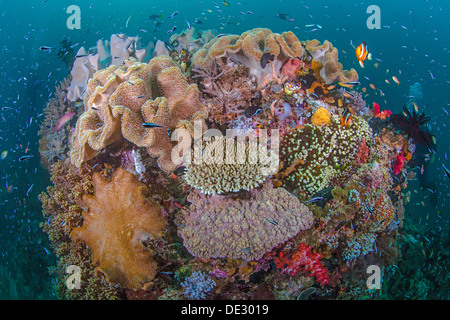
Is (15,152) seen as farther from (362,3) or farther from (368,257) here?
(362,3)

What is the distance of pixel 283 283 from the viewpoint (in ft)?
12.7

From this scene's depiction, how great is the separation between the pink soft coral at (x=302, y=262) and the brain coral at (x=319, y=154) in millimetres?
1099

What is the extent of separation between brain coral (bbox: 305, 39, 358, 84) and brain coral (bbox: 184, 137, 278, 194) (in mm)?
2819

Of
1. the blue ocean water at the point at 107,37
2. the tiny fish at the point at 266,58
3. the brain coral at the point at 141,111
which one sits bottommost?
the blue ocean water at the point at 107,37

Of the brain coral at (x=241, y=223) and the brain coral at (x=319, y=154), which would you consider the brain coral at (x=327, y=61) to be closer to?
the brain coral at (x=319, y=154)

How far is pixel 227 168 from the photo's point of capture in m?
3.64

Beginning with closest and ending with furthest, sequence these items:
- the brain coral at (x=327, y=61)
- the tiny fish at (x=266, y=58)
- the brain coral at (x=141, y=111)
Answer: the brain coral at (x=141, y=111) → the tiny fish at (x=266, y=58) → the brain coral at (x=327, y=61)

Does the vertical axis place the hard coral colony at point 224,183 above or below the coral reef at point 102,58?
below

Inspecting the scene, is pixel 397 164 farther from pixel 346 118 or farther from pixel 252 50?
pixel 252 50

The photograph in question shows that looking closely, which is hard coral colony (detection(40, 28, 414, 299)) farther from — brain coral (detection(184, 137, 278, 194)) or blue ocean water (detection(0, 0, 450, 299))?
blue ocean water (detection(0, 0, 450, 299))

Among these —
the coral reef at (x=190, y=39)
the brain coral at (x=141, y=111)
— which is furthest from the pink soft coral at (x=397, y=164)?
the coral reef at (x=190, y=39)

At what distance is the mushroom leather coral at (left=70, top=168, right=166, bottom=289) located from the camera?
11.4 ft

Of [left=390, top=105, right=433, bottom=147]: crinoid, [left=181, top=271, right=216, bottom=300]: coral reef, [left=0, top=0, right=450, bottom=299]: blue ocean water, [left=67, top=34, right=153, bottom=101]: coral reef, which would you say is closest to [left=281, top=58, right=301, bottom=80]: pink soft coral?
[left=390, top=105, right=433, bottom=147]: crinoid

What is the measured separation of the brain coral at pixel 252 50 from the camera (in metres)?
4.61
